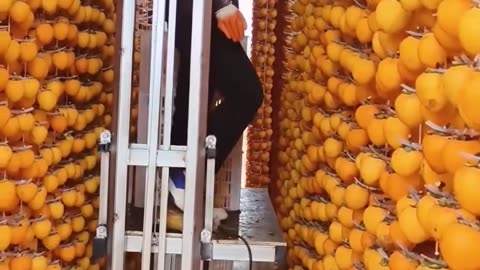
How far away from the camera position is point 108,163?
7.97 feet

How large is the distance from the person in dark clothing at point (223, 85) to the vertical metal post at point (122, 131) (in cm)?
20

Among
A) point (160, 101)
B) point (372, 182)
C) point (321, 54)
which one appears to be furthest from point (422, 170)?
point (321, 54)

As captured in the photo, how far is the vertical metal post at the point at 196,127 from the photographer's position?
2.35 meters

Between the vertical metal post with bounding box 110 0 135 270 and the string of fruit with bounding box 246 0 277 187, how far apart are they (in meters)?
2.92

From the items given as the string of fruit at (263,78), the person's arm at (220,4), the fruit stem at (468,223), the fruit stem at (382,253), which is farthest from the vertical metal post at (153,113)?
the string of fruit at (263,78)

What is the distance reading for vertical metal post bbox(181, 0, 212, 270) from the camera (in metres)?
2.35

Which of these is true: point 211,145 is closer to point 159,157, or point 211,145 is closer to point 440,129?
point 159,157

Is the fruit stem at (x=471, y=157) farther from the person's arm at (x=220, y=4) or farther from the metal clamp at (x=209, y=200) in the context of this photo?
the person's arm at (x=220, y=4)

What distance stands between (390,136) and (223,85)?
1.16 metres

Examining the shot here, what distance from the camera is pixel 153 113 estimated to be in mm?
2373

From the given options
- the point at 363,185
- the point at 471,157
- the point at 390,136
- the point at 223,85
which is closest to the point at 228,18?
the point at 223,85

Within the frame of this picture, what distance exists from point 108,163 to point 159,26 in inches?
18.9

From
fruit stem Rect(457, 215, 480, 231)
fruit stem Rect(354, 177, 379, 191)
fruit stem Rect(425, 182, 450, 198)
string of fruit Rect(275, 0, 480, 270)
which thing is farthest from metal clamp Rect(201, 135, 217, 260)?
fruit stem Rect(457, 215, 480, 231)

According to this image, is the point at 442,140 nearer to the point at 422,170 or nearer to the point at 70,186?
the point at 422,170
